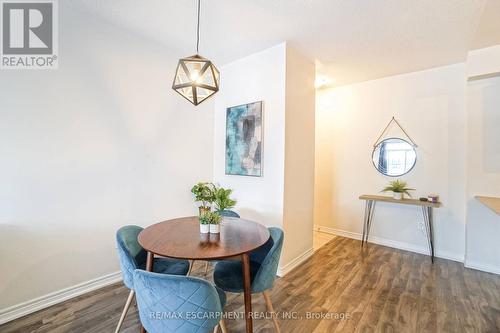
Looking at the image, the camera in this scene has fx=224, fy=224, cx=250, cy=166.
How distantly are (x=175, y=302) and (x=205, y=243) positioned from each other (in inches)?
19.7

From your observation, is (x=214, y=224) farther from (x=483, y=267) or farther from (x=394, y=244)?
(x=483, y=267)

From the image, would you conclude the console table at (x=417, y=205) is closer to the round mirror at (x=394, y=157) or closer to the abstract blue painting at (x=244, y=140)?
the round mirror at (x=394, y=157)

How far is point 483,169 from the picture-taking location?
2.91 meters

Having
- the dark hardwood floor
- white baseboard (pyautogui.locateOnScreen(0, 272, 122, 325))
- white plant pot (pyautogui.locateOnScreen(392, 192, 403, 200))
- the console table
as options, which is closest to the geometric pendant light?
the dark hardwood floor

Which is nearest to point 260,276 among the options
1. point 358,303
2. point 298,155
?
point 358,303

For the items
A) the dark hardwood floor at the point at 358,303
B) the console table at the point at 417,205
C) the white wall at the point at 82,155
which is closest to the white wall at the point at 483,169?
the dark hardwood floor at the point at 358,303

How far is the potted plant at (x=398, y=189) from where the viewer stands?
3.45 m

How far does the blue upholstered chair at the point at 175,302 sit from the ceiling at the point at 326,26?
2.31 meters

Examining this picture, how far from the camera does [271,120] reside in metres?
2.88

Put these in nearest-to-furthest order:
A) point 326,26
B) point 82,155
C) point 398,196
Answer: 1. point 82,155
2. point 326,26
3. point 398,196

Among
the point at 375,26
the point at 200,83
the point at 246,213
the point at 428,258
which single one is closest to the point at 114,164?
the point at 200,83

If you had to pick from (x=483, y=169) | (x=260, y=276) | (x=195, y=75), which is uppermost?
(x=195, y=75)

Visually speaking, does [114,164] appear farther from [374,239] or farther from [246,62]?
[374,239]

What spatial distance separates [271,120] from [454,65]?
2.81 m
